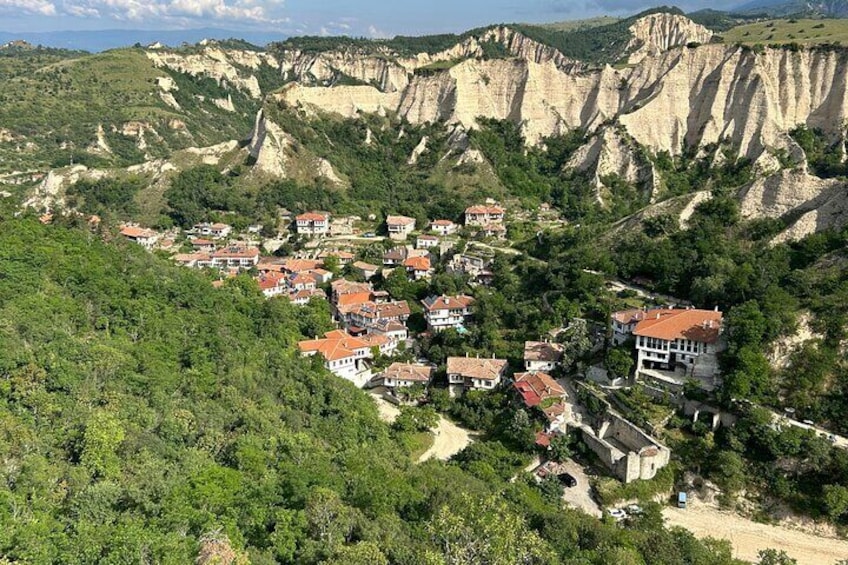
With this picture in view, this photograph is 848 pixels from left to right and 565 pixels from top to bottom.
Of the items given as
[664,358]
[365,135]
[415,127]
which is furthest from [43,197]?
[664,358]

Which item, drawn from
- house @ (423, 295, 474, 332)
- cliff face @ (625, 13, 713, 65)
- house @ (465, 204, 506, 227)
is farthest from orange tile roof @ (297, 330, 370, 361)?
cliff face @ (625, 13, 713, 65)

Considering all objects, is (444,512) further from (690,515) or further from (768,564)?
(690,515)

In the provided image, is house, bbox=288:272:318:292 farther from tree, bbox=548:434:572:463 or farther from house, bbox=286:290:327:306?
tree, bbox=548:434:572:463

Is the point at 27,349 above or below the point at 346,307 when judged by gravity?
above

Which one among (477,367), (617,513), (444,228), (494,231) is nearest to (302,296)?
(477,367)

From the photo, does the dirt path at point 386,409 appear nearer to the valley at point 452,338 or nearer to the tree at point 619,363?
the valley at point 452,338
